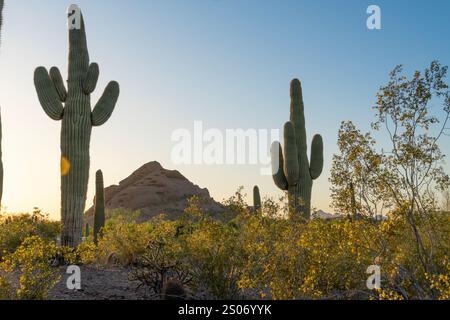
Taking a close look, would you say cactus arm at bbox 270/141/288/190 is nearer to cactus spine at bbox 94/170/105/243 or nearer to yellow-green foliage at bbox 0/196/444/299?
yellow-green foliage at bbox 0/196/444/299

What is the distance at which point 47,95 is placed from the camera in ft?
44.4

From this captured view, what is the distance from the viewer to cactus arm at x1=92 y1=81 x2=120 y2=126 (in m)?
14.0

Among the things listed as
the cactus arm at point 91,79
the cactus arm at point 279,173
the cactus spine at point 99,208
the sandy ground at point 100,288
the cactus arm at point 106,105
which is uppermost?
the cactus arm at point 91,79

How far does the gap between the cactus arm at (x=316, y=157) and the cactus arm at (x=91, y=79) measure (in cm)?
843

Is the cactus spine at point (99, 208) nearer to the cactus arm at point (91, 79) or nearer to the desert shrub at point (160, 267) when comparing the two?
the cactus arm at point (91, 79)

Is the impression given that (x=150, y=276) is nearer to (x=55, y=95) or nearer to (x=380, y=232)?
(x=380, y=232)

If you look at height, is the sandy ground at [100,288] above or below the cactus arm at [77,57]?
below

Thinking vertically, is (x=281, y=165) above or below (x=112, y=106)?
below

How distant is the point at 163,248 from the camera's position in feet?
31.9

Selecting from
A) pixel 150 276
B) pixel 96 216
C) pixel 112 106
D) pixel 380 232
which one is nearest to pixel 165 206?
pixel 96 216

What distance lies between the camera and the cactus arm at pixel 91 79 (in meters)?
13.8

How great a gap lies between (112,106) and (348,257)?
917 cm

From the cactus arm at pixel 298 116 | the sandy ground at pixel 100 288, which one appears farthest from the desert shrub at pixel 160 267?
the cactus arm at pixel 298 116

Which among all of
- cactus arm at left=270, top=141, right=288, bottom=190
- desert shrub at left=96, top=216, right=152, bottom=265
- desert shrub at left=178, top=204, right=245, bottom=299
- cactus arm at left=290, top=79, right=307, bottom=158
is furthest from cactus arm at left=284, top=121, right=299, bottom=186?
desert shrub at left=178, top=204, right=245, bottom=299
